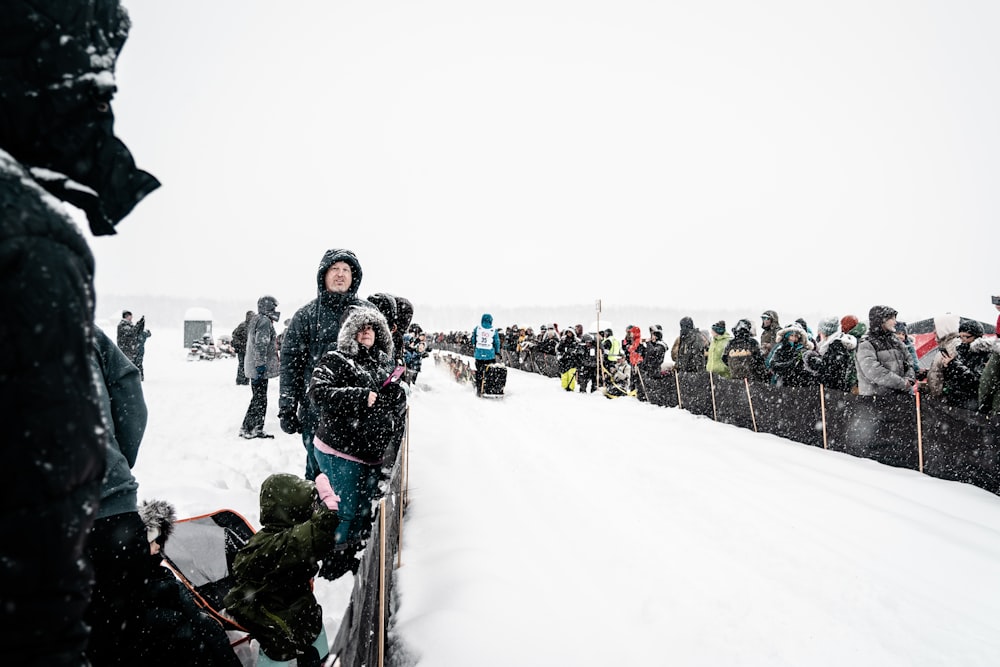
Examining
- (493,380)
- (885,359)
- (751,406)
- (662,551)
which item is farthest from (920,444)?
Result: (493,380)

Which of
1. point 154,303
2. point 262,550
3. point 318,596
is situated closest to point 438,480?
point 318,596

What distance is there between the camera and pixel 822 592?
3.44m

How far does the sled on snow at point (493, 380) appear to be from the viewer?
42.5 feet

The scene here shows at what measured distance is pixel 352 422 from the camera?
332 cm

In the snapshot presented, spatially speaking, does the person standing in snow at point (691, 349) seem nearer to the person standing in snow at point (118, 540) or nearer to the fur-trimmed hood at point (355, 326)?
the fur-trimmed hood at point (355, 326)

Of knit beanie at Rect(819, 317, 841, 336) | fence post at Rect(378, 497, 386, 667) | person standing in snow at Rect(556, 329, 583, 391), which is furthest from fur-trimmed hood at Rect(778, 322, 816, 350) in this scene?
fence post at Rect(378, 497, 386, 667)

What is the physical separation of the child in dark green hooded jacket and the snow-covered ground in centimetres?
55

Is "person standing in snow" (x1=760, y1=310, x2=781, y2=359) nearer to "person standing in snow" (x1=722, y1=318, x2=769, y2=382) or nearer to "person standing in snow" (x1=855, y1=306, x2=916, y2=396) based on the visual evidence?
"person standing in snow" (x1=722, y1=318, x2=769, y2=382)

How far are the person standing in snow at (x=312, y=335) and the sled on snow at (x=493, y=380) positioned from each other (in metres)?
9.14

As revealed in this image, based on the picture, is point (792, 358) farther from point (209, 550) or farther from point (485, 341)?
point (209, 550)

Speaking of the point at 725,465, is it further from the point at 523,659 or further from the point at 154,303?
the point at 154,303

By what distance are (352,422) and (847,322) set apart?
786cm

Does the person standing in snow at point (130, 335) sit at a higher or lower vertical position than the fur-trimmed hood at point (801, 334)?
higher

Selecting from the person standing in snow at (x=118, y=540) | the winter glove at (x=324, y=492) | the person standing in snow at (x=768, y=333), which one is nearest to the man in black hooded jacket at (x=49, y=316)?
the person standing in snow at (x=118, y=540)
